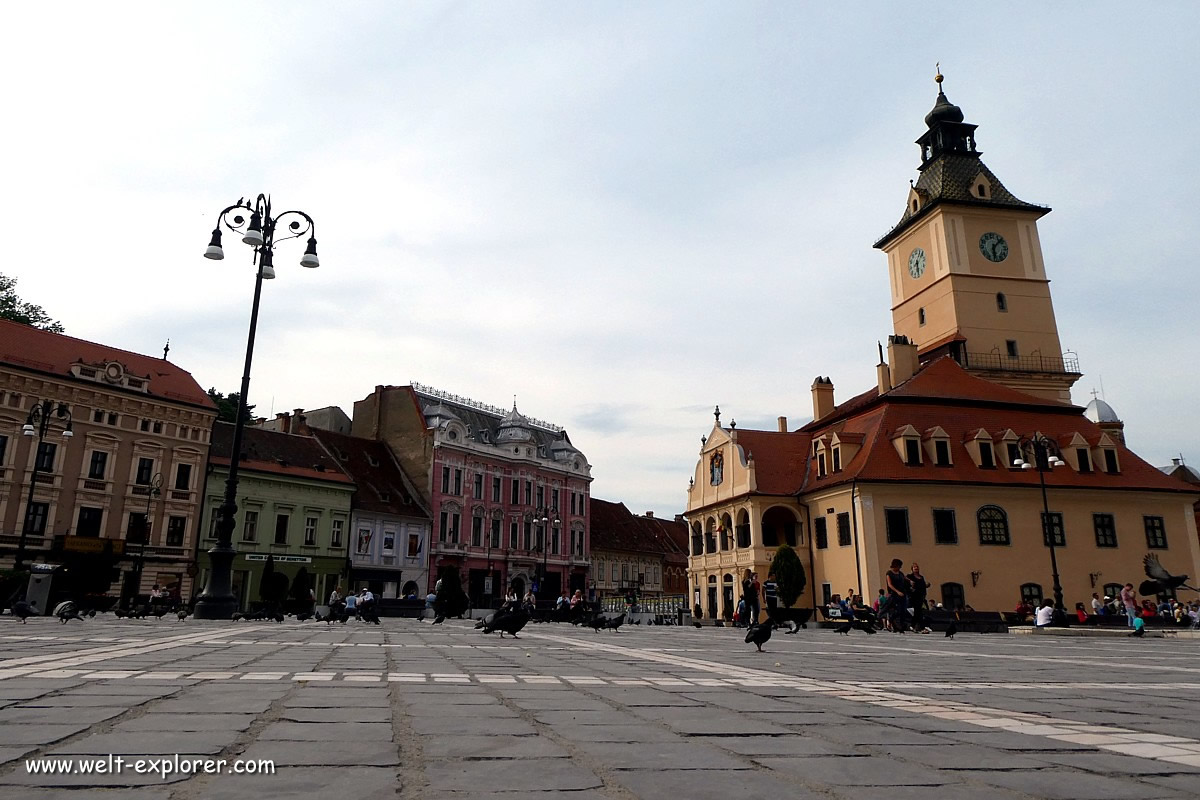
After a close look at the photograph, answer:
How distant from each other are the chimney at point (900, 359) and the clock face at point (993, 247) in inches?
461

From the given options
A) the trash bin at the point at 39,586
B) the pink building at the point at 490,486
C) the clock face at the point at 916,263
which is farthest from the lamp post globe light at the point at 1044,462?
the trash bin at the point at 39,586

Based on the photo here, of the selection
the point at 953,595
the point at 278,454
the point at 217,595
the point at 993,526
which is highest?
the point at 278,454

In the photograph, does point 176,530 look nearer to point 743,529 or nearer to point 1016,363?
point 743,529

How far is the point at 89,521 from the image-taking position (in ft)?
131

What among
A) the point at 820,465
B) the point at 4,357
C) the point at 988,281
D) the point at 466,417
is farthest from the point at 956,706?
the point at 466,417

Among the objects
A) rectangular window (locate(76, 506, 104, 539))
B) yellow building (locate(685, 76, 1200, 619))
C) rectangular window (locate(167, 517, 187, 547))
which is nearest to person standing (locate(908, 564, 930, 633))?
yellow building (locate(685, 76, 1200, 619))

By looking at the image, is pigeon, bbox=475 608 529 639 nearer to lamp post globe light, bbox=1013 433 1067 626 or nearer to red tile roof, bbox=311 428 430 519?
lamp post globe light, bbox=1013 433 1067 626

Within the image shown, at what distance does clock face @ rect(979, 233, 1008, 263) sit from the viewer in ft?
175

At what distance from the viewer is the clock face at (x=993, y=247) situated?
53312 millimetres

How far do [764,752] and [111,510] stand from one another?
45586 millimetres

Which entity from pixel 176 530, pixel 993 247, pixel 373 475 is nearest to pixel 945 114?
pixel 993 247

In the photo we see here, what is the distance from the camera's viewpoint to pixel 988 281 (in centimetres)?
5266

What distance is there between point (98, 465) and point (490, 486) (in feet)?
88.9

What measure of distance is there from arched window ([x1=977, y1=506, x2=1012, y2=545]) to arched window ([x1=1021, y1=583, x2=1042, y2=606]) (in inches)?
86.1
